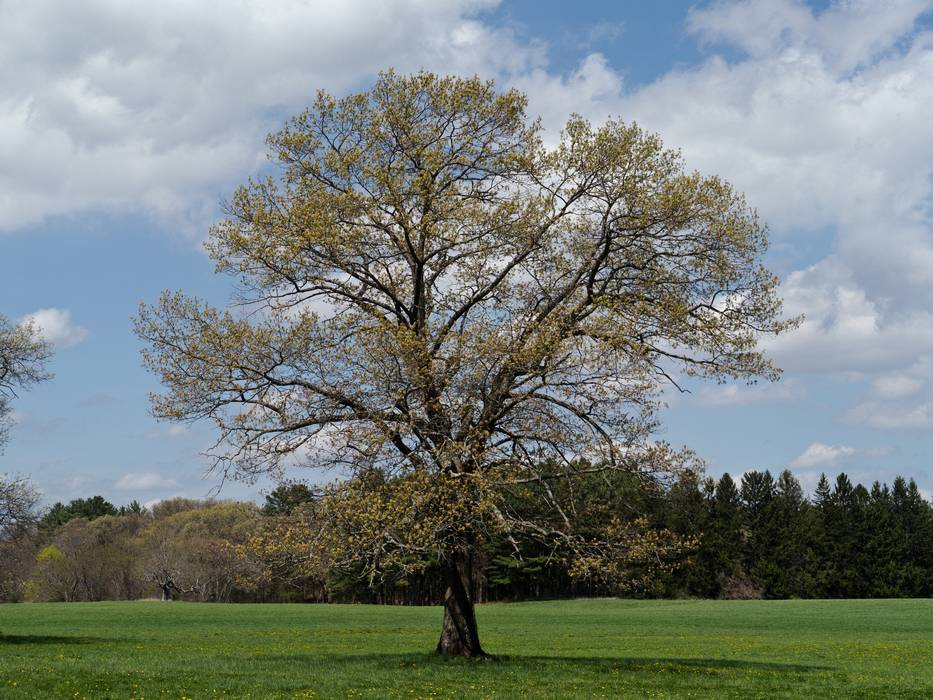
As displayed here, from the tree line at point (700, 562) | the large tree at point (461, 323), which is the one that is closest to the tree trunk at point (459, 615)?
the large tree at point (461, 323)

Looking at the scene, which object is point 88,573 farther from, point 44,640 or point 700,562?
point 44,640

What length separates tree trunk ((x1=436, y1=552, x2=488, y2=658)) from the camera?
930 inches

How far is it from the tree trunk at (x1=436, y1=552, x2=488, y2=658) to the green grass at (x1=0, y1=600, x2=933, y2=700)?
815 mm

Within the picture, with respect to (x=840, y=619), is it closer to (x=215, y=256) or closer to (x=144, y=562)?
(x=215, y=256)

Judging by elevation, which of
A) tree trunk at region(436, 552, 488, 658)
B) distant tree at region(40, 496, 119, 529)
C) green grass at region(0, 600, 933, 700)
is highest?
distant tree at region(40, 496, 119, 529)

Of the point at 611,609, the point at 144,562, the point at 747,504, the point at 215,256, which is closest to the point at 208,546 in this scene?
the point at 144,562

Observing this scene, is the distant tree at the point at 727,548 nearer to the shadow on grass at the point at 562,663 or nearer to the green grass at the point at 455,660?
the green grass at the point at 455,660

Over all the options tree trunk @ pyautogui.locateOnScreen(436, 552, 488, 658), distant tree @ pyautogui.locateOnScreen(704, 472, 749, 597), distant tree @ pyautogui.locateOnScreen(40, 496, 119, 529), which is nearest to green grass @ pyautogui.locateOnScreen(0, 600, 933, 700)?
tree trunk @ pyautogui.locateOnScreen(436, 552, 488, 658)

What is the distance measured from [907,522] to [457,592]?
339 feet

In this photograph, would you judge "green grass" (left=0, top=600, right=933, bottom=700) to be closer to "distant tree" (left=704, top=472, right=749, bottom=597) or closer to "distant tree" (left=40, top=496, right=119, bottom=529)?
"distant tree" (left=704, top=472, right=749, bottom=597)

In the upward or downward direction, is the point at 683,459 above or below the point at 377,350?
below

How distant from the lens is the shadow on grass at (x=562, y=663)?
2350 centimetres

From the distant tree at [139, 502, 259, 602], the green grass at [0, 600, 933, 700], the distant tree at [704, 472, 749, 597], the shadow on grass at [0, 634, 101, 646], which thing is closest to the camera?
the green grass at [0, 600, 933, 700]

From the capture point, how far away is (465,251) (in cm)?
2389
